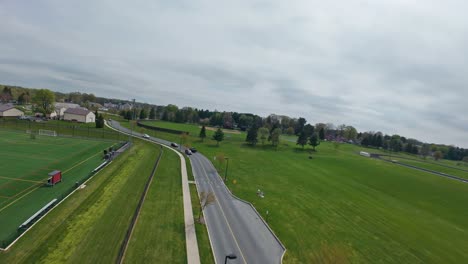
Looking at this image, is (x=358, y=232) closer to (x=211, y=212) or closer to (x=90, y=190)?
(x=211, y=212)

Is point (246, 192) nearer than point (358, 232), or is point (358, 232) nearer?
point (358, 232)

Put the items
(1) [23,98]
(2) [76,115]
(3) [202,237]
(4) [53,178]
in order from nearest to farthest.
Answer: (3) [202,237]
(4) [53,178]
(2) [76,115]
(1) [23,98]

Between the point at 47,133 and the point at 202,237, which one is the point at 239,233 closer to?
the point at 202,237

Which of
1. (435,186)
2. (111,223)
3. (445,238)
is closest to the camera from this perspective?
(111,223)

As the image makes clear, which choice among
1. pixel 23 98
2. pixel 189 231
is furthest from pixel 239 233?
pixel 23 98

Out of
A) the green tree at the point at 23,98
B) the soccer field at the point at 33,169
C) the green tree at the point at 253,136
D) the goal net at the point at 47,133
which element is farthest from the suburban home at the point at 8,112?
the green tree at the point at 253,136

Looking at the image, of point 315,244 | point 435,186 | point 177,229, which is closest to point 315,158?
point 435,186
